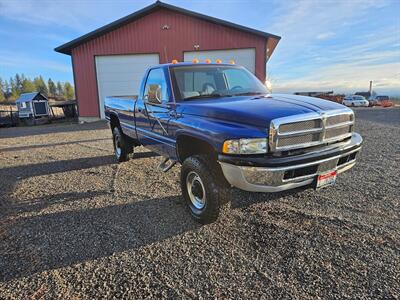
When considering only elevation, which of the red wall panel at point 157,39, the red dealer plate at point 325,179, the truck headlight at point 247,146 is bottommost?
the red dealer plate at point 325,179

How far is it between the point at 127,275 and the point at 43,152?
24.1 feet

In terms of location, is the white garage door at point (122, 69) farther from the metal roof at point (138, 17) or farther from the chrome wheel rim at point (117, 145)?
the chrome wheel rim at point (117, 145)

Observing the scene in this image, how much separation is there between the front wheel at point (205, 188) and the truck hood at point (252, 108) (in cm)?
60

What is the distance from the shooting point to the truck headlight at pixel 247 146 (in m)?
2.96

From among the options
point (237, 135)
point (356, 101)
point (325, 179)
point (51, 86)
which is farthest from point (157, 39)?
point (51, 86)

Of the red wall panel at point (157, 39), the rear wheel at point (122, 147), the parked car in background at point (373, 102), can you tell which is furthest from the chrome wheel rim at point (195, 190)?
the parked car in background at point (373, 102)

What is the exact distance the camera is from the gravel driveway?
8.24 feet

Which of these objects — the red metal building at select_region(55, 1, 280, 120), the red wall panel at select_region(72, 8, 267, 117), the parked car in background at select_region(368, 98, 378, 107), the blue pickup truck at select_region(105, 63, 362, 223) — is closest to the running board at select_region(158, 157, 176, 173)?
the blue pickup truck at select_region(105, 63, 362, 223)

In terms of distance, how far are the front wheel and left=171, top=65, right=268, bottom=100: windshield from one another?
1.08m

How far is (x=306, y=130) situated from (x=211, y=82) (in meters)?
1.95

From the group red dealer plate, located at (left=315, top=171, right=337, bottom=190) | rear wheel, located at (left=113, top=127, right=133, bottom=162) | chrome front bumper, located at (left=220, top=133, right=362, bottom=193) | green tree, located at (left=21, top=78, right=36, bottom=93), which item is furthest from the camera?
green tree, located at (left=21, top=78, right=36, bottom=93)

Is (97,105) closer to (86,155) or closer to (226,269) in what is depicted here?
(86,155)

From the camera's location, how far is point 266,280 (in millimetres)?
2568

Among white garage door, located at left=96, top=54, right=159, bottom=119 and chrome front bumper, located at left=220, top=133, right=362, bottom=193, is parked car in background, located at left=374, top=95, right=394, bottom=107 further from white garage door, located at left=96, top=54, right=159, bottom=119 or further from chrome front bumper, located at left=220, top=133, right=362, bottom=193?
chrome front bumper, located at left=220, top=133, right=362, bottom=193
